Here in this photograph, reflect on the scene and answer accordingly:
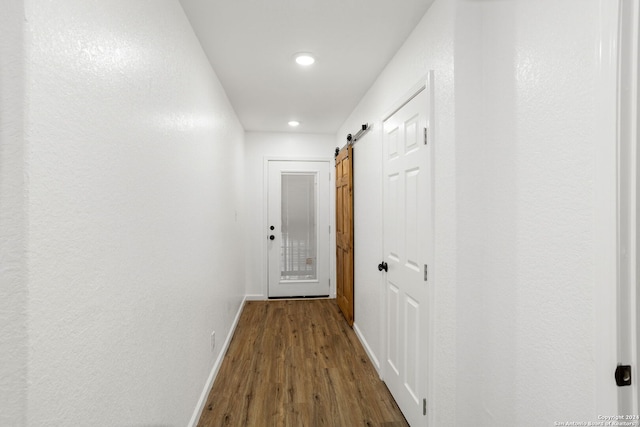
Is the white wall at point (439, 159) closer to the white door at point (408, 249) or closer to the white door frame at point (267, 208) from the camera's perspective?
the white door at point (408, 249)

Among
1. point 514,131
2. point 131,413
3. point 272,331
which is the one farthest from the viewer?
point 272,331

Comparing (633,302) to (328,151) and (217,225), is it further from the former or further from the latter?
(328,151)

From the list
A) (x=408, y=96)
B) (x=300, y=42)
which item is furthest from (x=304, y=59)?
(x=408, y=96)

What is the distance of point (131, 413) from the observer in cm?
108

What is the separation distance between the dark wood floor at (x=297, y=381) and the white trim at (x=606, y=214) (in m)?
1.33

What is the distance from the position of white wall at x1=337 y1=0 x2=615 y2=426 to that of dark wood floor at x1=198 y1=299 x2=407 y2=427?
26.0 inches

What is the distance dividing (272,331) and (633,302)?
9.53 ft

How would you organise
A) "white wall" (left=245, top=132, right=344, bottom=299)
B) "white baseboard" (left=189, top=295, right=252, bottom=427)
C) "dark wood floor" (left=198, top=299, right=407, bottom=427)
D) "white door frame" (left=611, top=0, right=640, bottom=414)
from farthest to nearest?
"white wall" (left=245, top=132, right=344, bottom=299) < "dark wood floor" (left=198, top=299, right=407, bottom=427) < "white baseboard" (left=189, top=295, right=252, bottom=427) < "white door frame" (left=611, top=0, right=640, bottom=414)

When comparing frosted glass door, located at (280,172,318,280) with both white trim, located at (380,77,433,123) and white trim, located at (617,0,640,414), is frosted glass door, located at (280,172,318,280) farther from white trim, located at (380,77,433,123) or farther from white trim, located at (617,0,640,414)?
white trim, located at (617,0,640,414)

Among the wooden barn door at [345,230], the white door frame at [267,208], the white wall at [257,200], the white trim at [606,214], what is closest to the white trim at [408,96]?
the white trim at [606,214]

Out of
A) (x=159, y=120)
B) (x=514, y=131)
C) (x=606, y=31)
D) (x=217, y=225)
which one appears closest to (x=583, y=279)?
(x=514, y=131)

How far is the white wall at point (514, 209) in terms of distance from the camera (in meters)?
0.94

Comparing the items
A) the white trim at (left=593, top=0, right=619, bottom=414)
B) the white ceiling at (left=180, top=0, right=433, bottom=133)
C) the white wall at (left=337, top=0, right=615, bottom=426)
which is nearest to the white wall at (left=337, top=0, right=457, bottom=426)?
the white wall at (left=337, top=0, right=615, bottom=426)

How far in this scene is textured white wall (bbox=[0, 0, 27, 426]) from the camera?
0.60 meters
